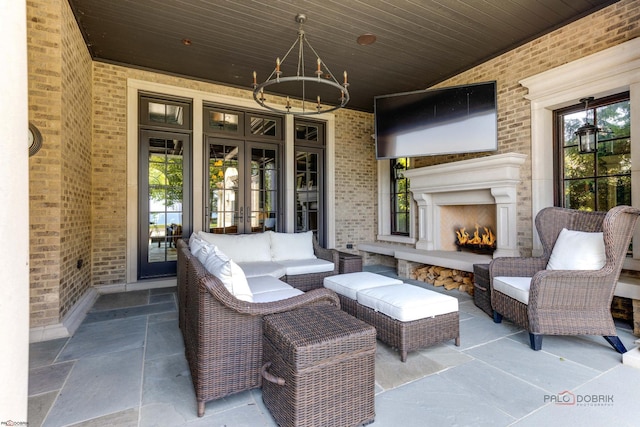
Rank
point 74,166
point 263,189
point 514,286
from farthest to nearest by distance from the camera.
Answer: point 263,189, point 74,166, point 514,286

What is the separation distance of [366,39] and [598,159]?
3.08m

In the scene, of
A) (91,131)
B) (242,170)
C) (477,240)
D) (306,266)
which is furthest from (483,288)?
(91,131)

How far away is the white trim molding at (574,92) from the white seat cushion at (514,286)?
3.76 ft

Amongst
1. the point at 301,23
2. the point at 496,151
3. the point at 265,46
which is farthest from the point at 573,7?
the point at 265,46

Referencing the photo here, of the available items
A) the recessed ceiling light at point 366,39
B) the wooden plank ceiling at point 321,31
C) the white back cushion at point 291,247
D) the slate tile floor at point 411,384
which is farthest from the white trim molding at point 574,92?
the white back cushion at point 291,247

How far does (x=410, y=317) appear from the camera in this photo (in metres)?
2.36

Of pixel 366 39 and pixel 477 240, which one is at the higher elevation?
pixel 366 39

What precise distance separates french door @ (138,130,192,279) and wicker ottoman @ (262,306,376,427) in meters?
3.77

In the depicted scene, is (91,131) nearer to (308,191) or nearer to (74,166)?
(74,166)

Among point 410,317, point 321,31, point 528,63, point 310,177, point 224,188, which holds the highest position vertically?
point 321,31

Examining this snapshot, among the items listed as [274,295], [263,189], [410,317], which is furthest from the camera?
[263,189]

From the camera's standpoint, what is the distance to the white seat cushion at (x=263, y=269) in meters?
3.60

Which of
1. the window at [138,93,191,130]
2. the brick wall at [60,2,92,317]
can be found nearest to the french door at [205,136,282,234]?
the window at [138,93,191,130]

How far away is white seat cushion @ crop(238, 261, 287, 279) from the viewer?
3.60 m
